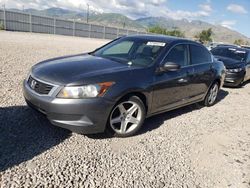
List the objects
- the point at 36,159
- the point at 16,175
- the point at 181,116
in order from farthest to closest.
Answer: the point at 181,116, the point at 36,159, the point at 16,175

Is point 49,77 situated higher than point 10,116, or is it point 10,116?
point 49,77

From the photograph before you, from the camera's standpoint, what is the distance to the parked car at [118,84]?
3303mm

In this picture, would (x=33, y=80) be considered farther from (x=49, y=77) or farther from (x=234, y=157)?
(x=234, y=157)

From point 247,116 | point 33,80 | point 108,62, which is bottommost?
point 247,116

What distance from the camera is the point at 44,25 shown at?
101 ft

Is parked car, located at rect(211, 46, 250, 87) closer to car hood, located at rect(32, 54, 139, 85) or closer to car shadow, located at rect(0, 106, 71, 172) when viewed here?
car hood, located at rect(32, 54, 139, 85)

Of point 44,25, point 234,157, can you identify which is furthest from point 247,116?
point 44,25

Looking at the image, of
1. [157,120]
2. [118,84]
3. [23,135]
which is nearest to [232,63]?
[157,120]

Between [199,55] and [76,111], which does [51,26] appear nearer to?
[199,55]

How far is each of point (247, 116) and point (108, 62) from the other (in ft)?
12.9

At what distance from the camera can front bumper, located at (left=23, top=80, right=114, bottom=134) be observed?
3250mm

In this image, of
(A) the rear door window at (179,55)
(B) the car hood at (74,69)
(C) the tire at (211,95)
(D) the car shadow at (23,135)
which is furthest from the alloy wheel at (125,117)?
(C) the tire at (211,95)

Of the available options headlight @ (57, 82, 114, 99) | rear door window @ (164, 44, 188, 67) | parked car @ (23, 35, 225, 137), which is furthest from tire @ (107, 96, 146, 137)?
rear door window @ (164, 44, 188, 67)

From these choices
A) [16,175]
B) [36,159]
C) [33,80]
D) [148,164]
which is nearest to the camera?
[16,175]
